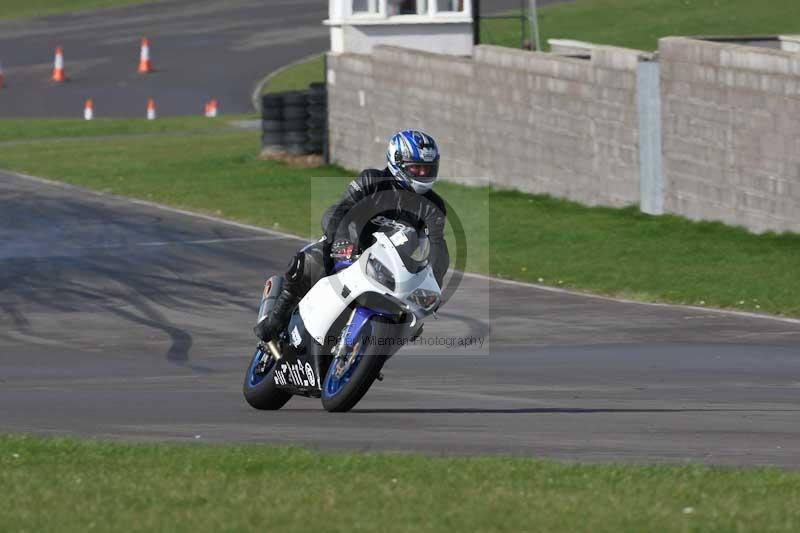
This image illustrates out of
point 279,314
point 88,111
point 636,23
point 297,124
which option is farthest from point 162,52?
point 279,314

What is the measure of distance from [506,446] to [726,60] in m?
13.5

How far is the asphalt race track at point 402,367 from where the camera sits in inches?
373

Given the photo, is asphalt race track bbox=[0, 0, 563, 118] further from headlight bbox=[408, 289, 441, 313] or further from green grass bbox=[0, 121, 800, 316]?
headlight bbox=[408, 289, 441, 313]

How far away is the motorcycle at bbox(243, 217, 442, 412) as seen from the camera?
9664 mm

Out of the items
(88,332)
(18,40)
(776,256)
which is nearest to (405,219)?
(88,332)

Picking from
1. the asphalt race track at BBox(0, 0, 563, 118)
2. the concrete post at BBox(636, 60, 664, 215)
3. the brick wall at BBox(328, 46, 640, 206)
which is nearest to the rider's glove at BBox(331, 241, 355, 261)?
the concrete post at BBox(636, 60, 664, 215)

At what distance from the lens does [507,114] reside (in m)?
26.7

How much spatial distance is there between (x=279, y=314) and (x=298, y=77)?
118 ft

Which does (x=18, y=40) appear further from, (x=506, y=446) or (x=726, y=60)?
(x=506, y=446)

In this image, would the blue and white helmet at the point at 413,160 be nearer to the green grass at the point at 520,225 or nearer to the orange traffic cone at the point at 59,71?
the green grass at the point at 520,225

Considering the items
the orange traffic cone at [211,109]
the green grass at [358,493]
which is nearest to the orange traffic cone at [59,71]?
the orange traffic cone at [211,109]

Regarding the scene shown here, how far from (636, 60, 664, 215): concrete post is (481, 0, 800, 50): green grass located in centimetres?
2318

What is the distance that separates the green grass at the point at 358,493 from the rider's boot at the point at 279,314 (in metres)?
1.83

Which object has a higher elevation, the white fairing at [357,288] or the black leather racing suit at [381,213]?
the black leather racing suit at [381,213]
